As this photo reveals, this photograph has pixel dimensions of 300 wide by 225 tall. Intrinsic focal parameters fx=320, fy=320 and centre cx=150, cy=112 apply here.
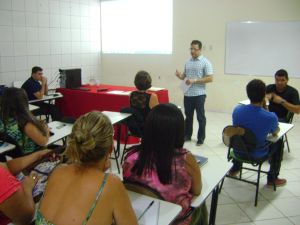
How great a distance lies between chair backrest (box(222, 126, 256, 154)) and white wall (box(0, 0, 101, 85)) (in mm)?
4704

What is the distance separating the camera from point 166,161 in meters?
1.78

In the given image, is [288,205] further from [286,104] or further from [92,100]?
[92,100]

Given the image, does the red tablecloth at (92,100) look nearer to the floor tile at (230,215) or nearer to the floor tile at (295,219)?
the floor tile at (230,215)

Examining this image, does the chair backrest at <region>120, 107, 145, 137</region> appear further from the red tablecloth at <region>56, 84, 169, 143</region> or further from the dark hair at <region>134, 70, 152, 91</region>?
the red tablecloth at <region>56, 84, 169, 143</region>

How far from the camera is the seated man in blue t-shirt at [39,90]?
5.30 meters

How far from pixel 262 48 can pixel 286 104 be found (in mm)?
2711

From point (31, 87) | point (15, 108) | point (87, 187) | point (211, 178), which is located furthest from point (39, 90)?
point (87, 187)

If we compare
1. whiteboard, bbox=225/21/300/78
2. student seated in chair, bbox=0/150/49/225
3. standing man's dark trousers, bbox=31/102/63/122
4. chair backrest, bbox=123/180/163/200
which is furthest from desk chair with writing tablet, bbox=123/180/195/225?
whiteboard, bbox=225/21/300/78

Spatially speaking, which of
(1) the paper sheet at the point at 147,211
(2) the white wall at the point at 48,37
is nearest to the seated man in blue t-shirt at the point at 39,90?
(2) the white wall at the point at 48,37

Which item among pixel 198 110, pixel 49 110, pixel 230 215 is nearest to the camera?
pixel 230 215

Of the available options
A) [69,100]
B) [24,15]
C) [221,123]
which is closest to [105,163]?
[69,100]

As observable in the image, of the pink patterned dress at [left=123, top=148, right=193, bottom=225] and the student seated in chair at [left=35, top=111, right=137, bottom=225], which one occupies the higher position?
the student seated in chair at [left=35, top=111, right=137, bottom=225]

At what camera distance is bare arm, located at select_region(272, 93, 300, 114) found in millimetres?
3939

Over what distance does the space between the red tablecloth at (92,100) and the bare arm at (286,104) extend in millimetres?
1796
